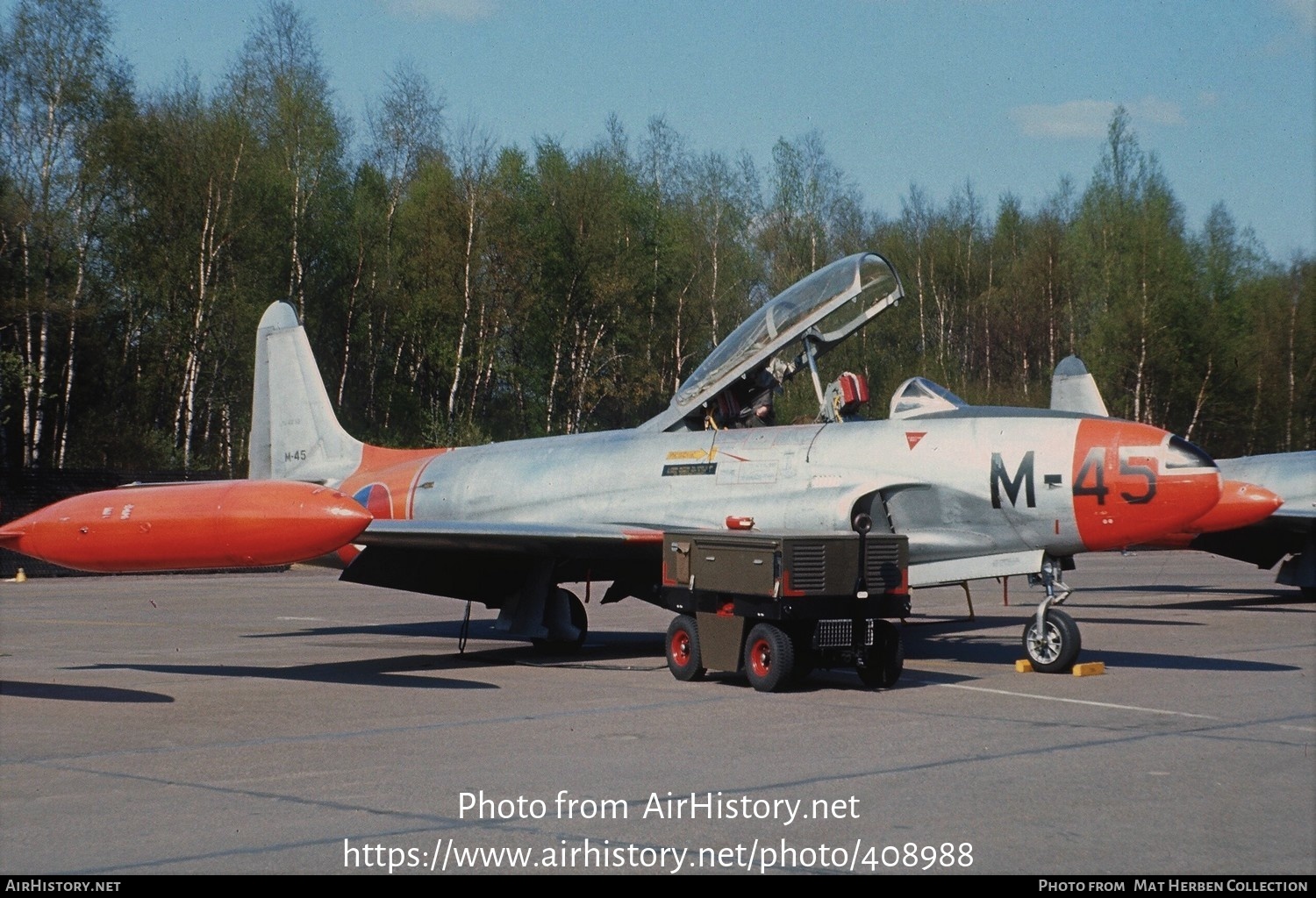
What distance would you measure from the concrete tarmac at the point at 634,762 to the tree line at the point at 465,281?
2537cm

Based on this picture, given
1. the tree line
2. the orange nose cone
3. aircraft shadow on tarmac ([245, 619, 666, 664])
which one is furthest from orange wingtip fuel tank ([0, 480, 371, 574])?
the tree line

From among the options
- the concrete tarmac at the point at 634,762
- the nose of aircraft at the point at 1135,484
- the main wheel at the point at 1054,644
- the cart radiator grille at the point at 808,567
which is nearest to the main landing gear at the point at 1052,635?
the main wheel at the point at 1054,644

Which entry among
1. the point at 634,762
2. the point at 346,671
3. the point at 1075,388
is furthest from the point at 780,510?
the point at 1075,388

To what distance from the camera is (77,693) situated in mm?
11312

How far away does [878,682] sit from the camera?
37.7 feet

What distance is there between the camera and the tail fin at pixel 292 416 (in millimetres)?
18219

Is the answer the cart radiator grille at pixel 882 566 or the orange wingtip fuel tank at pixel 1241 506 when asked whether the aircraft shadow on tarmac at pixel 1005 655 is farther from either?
the orange wingtip fuel tank at pixel 1241 506

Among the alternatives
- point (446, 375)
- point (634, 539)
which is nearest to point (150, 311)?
point (446, 375)

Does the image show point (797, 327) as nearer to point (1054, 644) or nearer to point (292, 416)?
point (1054, 644)

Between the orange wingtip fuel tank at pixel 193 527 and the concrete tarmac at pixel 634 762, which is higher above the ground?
the orange wingtip fuel tank at pixel 193 527

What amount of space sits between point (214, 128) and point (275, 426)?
26506 mm

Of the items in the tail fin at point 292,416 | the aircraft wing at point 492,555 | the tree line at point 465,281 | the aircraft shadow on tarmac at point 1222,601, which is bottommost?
the aircraft shadow on tarmac at point 1222,601

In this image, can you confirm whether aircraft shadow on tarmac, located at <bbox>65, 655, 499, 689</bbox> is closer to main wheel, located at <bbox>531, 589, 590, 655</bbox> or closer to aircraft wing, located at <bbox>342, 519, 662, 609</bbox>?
aircraft wing, located at <bbox>342, 519, 662, 609</bbox>

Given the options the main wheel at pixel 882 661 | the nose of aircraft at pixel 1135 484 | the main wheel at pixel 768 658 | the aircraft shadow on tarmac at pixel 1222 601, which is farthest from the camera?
the aircraft shadow on tarmac at pixel 1222 601
